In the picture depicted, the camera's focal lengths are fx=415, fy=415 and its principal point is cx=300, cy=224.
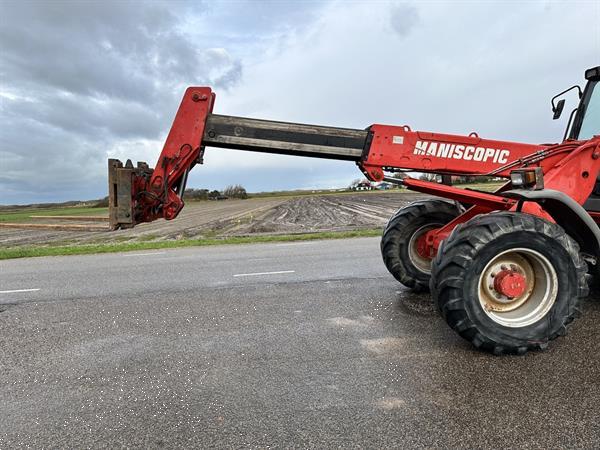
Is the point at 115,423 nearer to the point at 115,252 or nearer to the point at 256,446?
the point at 256,446

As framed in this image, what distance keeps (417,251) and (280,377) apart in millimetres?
3091

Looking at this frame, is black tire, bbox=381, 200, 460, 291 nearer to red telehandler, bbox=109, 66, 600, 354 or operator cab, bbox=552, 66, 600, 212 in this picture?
red telehandler, bbox=109, 66, 600, 354

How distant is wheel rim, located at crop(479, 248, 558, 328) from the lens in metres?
3.40

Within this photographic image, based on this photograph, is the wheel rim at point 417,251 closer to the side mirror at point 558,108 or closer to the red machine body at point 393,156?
the red machine body at point 393,156

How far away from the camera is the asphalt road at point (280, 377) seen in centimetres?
236

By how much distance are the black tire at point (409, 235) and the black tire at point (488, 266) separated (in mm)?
1891

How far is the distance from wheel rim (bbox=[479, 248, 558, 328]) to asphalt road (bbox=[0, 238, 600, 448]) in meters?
0.33

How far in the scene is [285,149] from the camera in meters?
4.86

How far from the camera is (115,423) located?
8.29ft

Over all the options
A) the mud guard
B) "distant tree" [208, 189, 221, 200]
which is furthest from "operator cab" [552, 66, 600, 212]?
"distant tree" [208, 189, 221, 200]

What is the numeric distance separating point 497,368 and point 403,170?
8.02 ft

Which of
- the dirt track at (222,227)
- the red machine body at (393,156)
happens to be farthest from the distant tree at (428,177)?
the dirt track at (222,227)

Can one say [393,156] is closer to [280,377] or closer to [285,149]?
[285,149]

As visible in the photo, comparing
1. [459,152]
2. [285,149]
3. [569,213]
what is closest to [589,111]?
[459,152]
